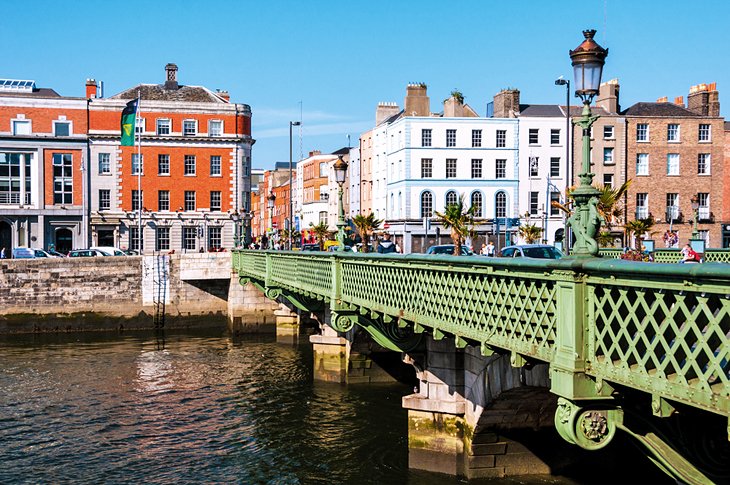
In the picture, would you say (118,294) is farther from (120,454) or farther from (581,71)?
(581,71)

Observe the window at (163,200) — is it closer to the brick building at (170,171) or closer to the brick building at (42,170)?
the brick building at (170,171)

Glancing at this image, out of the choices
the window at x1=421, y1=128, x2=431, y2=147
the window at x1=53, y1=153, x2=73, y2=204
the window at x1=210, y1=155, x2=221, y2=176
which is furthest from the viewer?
the window at x1=210, y1=155, x2=221, y2=176

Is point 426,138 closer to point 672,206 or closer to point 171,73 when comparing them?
point 672,206

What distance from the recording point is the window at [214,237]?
6994cm

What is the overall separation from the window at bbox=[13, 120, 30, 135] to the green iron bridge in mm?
59993

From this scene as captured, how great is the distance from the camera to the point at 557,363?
380 inches

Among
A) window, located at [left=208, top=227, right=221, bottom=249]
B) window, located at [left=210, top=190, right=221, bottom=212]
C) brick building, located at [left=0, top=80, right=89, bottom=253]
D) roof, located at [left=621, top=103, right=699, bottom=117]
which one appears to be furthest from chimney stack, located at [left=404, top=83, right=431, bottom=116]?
brick building, located at [left=0, top=80, right=89, bottom=253]

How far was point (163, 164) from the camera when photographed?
69.3 m

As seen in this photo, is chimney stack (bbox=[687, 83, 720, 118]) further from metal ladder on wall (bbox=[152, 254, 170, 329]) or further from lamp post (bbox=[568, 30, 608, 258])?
lamp post (bbox=[568, 30, 608, 258])

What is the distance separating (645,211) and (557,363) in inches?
2231

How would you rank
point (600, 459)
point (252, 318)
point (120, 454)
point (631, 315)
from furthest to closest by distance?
point (252, 318)
point (120, 454)
point (600, 459)
point (631, 315)

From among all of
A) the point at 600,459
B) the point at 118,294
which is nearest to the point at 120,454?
the point at 600,459

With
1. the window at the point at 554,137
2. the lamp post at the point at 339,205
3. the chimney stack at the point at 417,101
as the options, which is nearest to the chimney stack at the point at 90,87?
the chimney stack at the point at 417,101

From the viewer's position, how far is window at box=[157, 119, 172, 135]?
227ft
